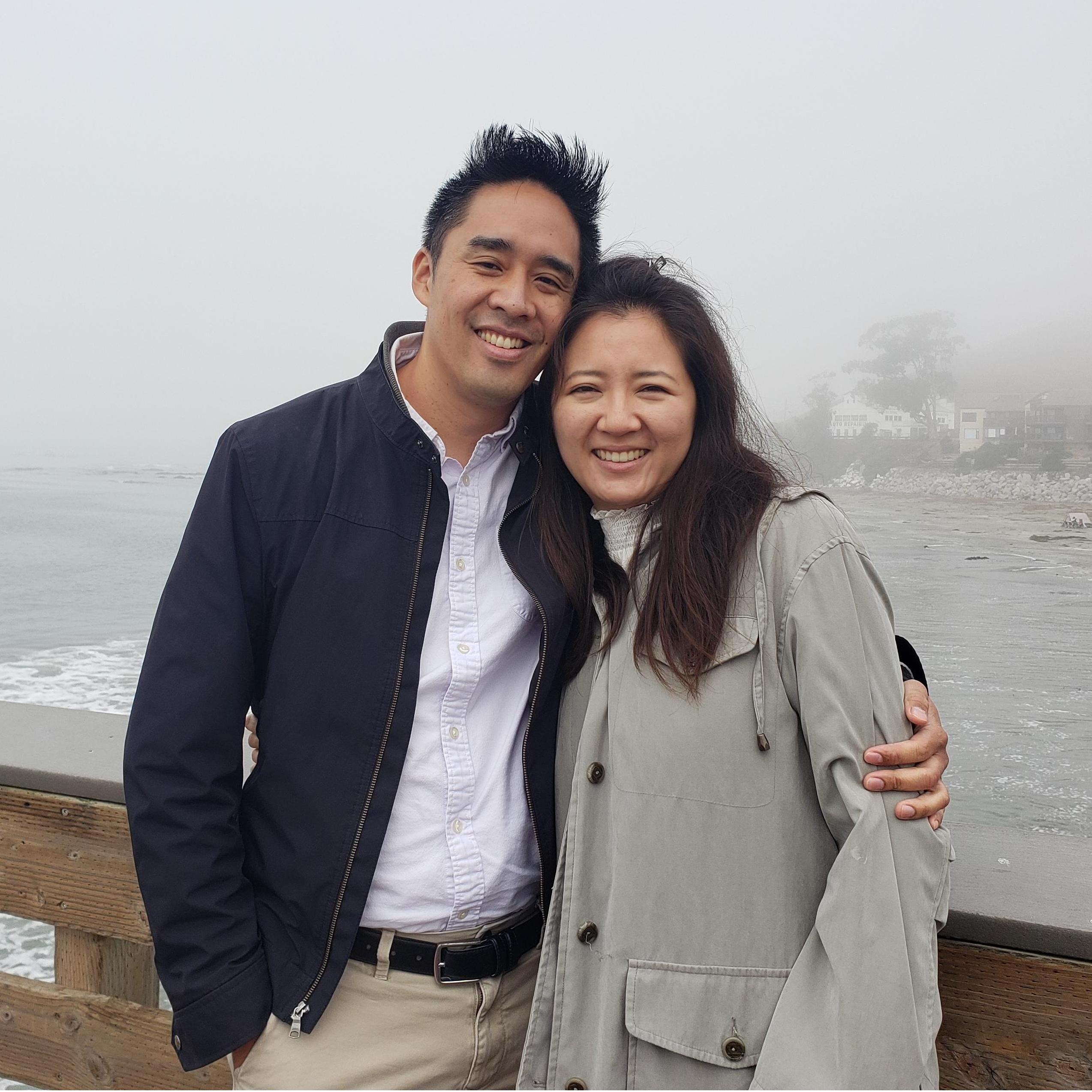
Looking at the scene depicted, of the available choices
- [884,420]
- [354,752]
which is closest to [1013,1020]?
[354,752]

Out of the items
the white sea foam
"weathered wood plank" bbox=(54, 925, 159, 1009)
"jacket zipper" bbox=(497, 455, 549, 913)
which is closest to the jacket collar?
"jacket zipper" bbox=(497, 455, 549, 913)

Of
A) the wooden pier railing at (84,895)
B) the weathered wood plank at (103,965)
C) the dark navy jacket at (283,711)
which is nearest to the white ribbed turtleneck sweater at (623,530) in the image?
the dark navy jacket at (283,711)

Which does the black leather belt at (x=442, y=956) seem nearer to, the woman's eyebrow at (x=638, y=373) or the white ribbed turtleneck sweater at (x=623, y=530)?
the white ribbed turtleneck sweater at (x=623, y=530)

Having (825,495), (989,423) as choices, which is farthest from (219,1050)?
(989,423)

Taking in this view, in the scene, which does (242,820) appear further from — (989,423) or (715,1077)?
(989,423)

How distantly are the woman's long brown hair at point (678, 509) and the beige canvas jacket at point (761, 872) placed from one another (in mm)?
38

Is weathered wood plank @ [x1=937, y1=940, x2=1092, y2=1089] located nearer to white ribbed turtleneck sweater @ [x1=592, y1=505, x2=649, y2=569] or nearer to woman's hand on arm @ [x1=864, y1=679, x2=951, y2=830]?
woman's hand on arm @ [x1=864, y1=679, x2=951, y2=830]

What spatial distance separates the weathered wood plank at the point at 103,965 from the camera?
6.21ft

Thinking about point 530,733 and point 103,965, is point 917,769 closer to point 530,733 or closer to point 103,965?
point 530,733

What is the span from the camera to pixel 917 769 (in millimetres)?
1192

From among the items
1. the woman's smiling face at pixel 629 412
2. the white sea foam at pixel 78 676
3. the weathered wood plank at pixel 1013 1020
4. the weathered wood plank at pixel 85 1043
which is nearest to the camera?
the weathered wood plank at pixel 1013 1020

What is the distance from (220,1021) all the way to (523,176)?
144 centimetres

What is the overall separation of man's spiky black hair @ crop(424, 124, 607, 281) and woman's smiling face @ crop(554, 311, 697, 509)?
24 cm

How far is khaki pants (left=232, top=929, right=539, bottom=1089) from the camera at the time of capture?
141 centimetres
